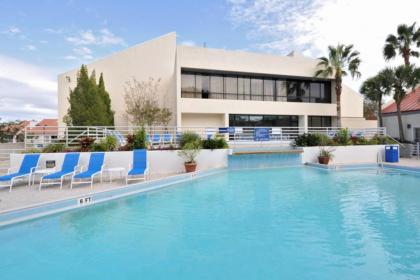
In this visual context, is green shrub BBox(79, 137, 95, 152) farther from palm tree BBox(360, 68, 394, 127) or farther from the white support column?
palm tree BBox(360, 68, 394, 127)

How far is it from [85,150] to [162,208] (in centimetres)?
625

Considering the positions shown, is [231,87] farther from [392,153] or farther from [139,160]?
[139,160]

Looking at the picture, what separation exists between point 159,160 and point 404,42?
22885 millimetres

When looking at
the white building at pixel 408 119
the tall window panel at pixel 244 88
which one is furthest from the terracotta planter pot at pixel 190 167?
the white building at pixel 408 119

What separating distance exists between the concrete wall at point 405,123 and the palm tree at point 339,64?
4.54m

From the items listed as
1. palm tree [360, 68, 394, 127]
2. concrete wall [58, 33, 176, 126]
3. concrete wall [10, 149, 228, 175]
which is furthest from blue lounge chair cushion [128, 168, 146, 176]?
palm tree [360, 68, 394, 127]

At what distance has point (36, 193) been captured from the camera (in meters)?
7.00

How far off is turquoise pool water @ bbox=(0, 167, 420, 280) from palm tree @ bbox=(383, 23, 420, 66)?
17747 mm

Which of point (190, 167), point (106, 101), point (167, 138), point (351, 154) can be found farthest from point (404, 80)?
point (106, 101)

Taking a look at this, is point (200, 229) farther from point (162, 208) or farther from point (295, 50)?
point (295, 50)

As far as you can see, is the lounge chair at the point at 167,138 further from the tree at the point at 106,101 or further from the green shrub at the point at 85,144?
the tree at the point at 106,101

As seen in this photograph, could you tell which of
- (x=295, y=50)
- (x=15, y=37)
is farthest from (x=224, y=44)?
(x=15, y=37)

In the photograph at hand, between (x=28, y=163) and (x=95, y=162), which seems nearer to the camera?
(x=28, y=163)

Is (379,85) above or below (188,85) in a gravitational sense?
below
